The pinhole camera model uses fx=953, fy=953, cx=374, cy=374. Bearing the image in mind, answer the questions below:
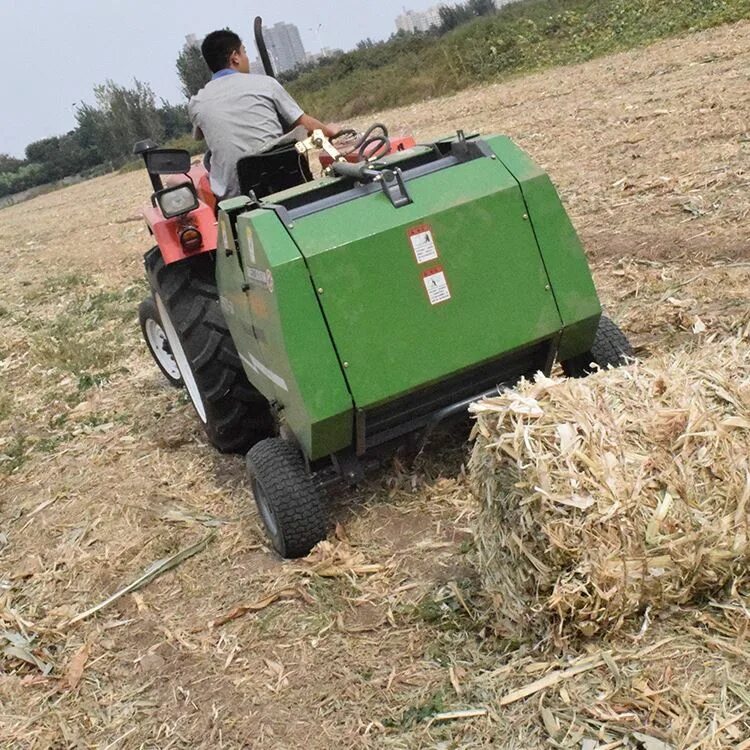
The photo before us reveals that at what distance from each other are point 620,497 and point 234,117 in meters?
2.72

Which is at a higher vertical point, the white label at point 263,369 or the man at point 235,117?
the man at point 235,117

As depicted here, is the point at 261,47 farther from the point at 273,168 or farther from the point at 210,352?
the point at 210,352

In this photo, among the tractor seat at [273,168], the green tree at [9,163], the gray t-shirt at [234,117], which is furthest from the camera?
the green tree at [9,163]

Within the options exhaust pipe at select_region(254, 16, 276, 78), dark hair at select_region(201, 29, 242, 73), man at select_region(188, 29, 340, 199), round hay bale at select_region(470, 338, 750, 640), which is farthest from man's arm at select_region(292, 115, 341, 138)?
round hay bale at select_region(470, 338, 750, 640)

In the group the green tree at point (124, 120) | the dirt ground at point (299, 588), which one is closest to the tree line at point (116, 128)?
the green tree at point (124, 120)

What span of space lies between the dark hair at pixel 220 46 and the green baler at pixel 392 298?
1.18 m

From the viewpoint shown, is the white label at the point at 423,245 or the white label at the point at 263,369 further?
the white label at the point at 263,369

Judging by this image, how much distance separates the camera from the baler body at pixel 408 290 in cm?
345

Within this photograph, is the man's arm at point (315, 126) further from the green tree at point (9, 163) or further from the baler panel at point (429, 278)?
the green tree at point (9, 163)

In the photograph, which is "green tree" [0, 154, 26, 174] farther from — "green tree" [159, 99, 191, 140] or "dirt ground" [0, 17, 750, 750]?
"dirt ground" [0, 17, 750, 750]

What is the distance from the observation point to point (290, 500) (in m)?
3.74

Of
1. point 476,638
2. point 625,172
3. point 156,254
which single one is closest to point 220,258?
point 156,254

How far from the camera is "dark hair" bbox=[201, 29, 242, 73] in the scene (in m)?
4.62

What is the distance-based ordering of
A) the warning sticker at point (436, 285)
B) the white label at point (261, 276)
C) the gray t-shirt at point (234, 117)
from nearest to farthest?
the white label at point (261, 276) < the warning sticker at point (436, 285) < the gray t-shirt at point (234, 117)
